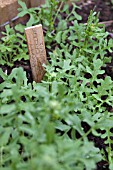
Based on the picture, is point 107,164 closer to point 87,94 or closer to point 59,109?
point 87,94

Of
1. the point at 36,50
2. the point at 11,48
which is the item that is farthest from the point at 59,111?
the point at 11,48

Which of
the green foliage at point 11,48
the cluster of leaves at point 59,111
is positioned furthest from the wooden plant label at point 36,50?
the green foliage at point 11,48

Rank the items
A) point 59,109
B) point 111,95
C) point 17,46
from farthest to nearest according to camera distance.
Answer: point 17,46 < point 111,95 < point 59,109

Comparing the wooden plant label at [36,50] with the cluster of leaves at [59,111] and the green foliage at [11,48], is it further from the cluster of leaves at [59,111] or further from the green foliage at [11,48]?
the green foliage at [11,48]

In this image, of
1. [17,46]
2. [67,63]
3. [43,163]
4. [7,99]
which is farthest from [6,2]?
A: [43,163]

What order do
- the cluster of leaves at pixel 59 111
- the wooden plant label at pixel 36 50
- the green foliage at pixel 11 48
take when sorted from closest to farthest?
the cluster of leaves at pixel 59 111, the wooden plant label at pixel 36 50, the green foliage at pixel 11 48

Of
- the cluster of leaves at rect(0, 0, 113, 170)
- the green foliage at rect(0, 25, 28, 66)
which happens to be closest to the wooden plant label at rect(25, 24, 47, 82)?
the cluster of leaves at rect(0, 0, 113, 170)

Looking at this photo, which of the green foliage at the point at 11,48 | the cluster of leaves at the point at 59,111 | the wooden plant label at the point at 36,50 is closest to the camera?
the cluster of leaves at the point at 59,111
